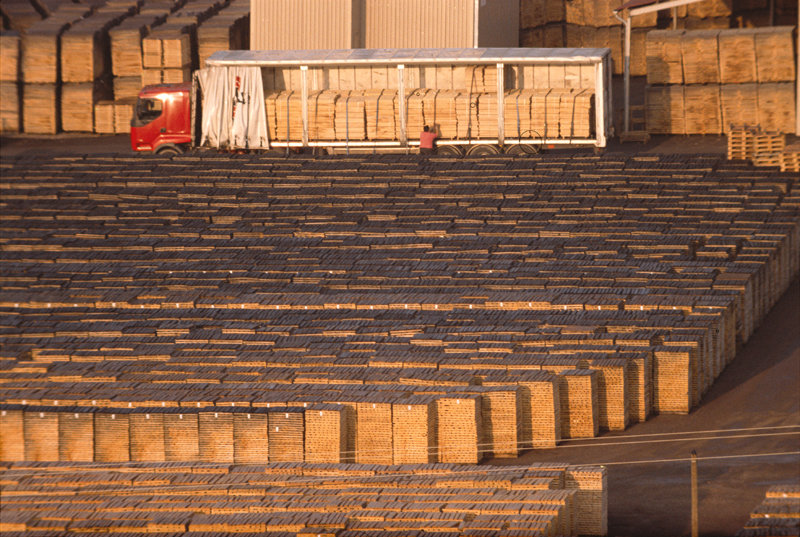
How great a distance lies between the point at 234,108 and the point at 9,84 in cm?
1017

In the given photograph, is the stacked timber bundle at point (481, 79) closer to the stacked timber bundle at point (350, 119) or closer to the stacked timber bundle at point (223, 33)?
the stacked timber bundle at point (350, 119)

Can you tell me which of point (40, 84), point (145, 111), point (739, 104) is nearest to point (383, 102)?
point (145, 111)

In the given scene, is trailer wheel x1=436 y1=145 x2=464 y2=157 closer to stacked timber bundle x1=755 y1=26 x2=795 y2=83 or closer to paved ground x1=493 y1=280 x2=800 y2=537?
stacked timber bundle x1=755 y1=26 x2=795 y2=83

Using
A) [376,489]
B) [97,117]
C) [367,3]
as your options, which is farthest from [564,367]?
[97,117]

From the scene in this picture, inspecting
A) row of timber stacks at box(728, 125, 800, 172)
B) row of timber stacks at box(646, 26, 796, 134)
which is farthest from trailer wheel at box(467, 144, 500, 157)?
row of timber stacks at box(728, 125, 800, 172)

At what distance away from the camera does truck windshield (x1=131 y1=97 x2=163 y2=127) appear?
44.1m

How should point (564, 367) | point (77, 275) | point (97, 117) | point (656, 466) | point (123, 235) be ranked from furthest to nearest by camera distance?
point (97, 117) < point (123, 235) < point (77, 275) < point (564, 367) < point (656, 466)

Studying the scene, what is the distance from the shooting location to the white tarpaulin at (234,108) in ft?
141

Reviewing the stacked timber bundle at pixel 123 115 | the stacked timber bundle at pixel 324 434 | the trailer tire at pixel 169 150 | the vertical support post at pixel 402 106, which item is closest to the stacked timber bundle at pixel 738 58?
the vertical support post at pixel 402 106

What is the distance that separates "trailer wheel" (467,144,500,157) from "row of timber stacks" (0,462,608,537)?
19206mm

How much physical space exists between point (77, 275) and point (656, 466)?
15.4 meters

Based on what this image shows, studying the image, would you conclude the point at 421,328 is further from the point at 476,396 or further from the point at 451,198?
the point at 451,198

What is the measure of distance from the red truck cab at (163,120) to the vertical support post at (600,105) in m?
12.1

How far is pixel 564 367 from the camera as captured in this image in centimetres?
2591
